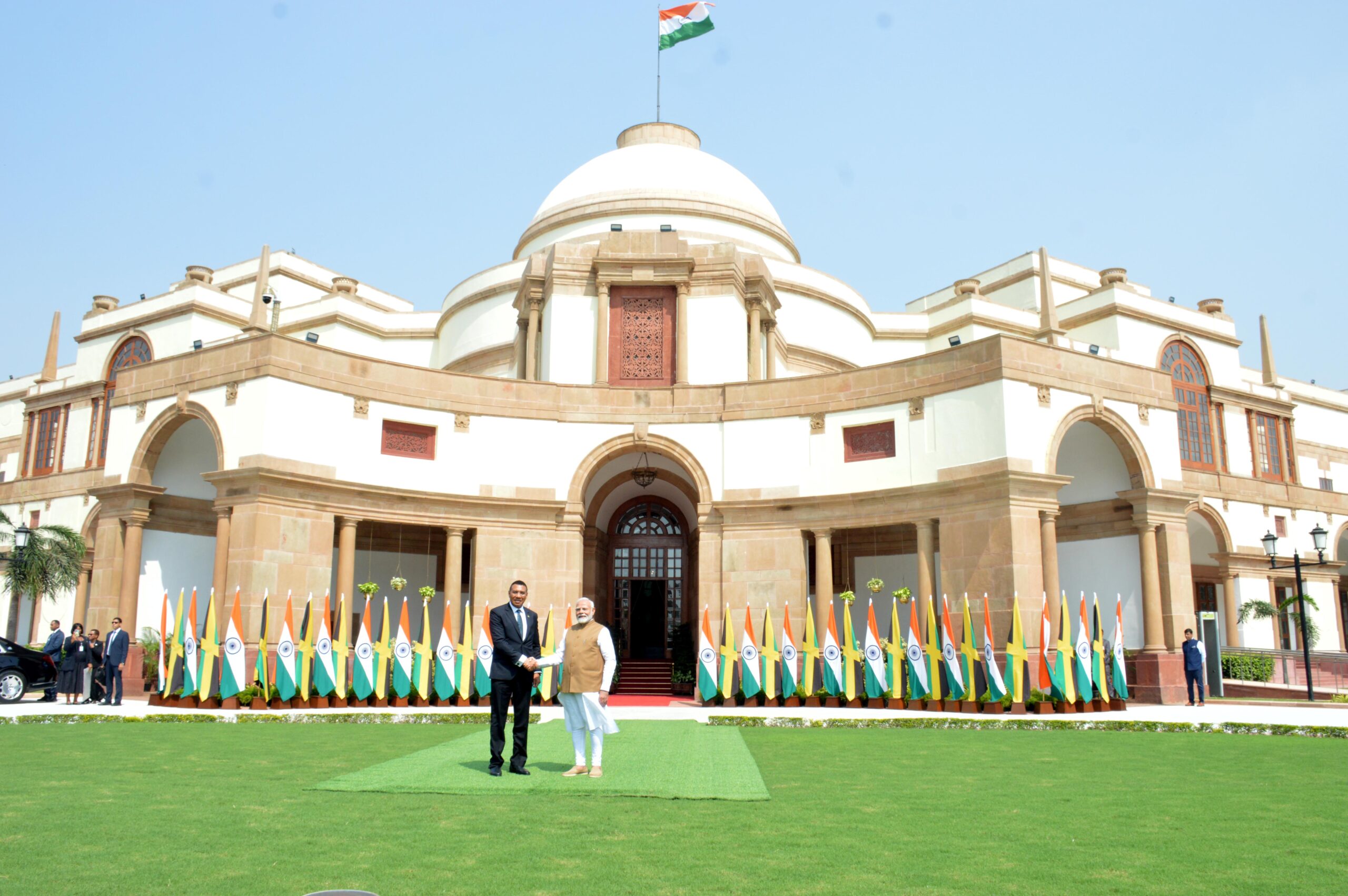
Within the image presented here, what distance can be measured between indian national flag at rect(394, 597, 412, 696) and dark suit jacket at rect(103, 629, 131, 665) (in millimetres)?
5414

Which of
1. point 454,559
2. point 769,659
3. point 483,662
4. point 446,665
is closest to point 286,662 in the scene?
point 446,665

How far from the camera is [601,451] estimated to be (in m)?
26.8

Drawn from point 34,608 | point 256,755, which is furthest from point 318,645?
point 34,608

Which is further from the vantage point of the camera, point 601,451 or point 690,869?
point 601,451

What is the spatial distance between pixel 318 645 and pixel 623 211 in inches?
809

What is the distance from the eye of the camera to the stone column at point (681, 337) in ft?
96.1

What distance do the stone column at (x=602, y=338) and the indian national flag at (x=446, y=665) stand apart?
8.91m

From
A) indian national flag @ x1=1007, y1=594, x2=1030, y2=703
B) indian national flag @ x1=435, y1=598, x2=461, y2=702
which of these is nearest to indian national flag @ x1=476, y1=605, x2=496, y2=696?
indian national flag @ x1=435, y1=598, x2=461, y2=702

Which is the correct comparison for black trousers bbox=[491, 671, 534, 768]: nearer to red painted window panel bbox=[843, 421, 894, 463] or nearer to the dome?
red painted window panel bbox=[843, 421, 894, 463]

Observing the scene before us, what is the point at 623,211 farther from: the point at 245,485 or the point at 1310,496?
the point at 1310,496

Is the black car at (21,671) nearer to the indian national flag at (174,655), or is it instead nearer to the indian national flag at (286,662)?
the indian national flag at (174,655)

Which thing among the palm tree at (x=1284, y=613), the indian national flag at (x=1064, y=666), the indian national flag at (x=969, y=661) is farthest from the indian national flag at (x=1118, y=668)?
the palm tree at (x=1284, y=613)

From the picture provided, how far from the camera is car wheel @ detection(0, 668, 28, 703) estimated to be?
21.7 metres

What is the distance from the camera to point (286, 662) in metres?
21.5
